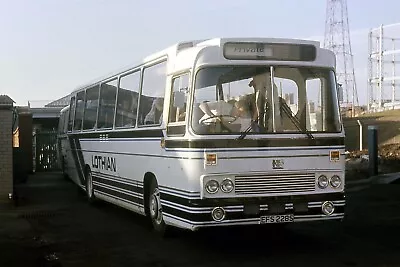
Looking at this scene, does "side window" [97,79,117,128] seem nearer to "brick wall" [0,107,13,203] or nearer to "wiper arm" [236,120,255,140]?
"brick wall" [0,107,13,203]

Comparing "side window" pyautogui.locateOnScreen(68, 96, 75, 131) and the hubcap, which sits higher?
"side window" pyautogui.locateOnScreen(68, 96, 75, 131)

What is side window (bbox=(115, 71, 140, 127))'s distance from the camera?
38.4 feet

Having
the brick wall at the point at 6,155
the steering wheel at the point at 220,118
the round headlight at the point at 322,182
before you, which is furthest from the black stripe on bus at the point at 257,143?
the brick wall at the point at 6,155

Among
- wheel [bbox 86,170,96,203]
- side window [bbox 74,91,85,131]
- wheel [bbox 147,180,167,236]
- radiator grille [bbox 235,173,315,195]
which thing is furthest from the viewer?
side window [bbox 74,91,85,131]

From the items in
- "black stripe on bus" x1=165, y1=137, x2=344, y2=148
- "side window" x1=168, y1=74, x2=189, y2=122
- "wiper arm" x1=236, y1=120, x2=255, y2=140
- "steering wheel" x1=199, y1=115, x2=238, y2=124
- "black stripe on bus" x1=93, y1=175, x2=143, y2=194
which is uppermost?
"side window" x1=168, y1=74, x2=189, y2=122

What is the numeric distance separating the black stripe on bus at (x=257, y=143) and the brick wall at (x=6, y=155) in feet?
25.6

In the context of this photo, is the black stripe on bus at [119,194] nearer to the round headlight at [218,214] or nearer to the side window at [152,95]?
the side window at [152,95]

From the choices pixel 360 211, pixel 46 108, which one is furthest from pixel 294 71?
pixel 46 108

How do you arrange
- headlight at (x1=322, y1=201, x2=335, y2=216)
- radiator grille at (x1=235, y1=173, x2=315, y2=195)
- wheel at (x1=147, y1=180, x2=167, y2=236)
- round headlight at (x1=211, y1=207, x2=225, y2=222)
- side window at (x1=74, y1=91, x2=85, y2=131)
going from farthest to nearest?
side window at (x1=74, y1=91, x2=85, y2=131) → wheel at (x1=147, y1=180, x2=167, y2=236) → headlight at (x1=322, y1=201, x2=335, y2=216) → radiator grille at (x1=235, y1=173, x2=315, y2=195) → round headlight at (x1=211, y1=207, x2=225, y2=222)

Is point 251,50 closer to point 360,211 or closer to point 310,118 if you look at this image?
point 310,118

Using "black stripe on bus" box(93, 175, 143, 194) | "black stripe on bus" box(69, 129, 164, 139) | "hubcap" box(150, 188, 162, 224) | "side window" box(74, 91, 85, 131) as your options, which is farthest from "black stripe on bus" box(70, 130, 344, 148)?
"side window" box(74, 91, 85, 131)

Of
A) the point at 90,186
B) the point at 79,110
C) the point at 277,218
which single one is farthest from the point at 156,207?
the point at 79,110

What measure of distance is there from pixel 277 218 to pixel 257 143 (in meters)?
1.08

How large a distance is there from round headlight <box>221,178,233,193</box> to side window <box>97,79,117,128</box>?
5.13 meters
